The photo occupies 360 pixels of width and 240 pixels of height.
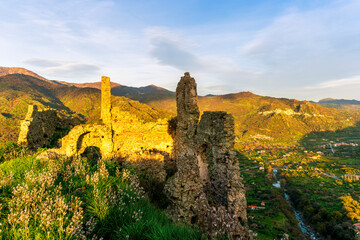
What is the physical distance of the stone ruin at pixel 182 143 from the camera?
9.88 meters

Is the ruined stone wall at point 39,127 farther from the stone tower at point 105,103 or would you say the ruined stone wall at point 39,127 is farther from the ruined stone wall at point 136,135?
the ruined stone wall at point 136,135

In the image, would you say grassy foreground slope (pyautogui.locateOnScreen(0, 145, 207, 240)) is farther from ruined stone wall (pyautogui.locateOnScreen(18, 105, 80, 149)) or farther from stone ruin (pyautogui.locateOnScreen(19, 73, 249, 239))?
ruined stone wall (pyautogui.locateOnScreen(18, 105, 80, 149))

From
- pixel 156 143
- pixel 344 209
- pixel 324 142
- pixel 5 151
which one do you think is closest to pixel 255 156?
pixel 344 209

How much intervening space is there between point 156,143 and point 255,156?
13188cm

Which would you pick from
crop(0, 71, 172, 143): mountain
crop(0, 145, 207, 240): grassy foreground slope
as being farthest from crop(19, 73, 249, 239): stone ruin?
crop(0, 71, 172, 143): mountain

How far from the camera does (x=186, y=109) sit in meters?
15.2

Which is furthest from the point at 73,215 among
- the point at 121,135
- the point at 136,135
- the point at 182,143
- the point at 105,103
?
the point at 105,103

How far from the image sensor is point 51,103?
111062 mm

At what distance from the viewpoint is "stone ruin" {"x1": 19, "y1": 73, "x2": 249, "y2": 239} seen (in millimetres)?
9883

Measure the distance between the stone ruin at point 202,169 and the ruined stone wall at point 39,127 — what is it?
1146 centimetres

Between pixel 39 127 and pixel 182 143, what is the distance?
1222 cm

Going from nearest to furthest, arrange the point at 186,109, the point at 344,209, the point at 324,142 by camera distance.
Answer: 1. the point at 186,109
2. the point at 344,209
3. the point at 324,142

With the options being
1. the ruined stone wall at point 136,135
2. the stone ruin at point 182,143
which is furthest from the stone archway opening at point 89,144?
the ruined stone wall at point 136,135

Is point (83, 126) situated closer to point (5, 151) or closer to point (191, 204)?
point (5, 151)
